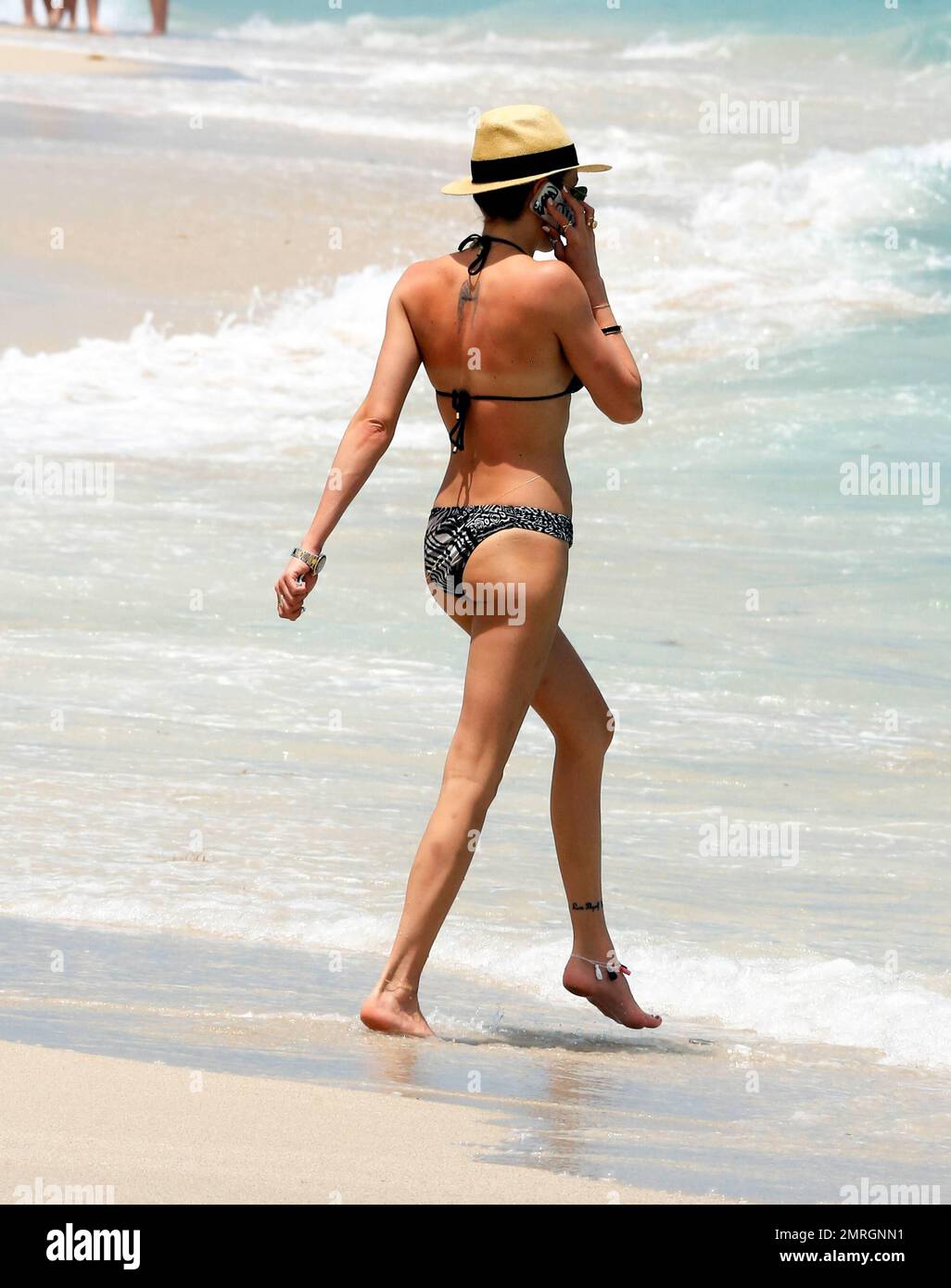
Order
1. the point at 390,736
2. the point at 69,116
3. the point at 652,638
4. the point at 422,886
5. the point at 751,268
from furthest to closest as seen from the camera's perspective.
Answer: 1. the point at 69,116
2. the point at 751,268
3. the point at 652,638
4. the point at 390,736
5. the point at 422,886

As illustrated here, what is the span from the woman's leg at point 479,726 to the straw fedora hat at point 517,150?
0.71m

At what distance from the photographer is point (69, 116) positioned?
67.9ft

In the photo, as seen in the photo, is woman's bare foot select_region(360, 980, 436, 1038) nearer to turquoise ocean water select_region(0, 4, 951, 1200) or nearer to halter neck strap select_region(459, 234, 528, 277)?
turquoise ocean water select_region(0, 4, 951, 1200)

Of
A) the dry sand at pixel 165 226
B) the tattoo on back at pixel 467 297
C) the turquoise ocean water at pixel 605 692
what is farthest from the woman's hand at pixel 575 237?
the dry sand at pixel 165 226

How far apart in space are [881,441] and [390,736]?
619 cm

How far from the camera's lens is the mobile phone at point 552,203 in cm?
401

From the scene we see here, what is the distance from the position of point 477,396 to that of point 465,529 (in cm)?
27

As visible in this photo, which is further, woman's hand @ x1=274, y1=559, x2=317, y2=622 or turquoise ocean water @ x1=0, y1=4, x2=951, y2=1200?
turquoise ocean water @ x1=0, y1=4, x2=951, y2=1200

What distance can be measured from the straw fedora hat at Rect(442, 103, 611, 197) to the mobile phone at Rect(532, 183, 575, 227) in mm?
31

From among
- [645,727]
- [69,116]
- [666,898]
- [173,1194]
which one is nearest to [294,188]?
[69,116]

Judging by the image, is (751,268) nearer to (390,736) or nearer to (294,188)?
(294,188)

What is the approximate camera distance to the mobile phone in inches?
158

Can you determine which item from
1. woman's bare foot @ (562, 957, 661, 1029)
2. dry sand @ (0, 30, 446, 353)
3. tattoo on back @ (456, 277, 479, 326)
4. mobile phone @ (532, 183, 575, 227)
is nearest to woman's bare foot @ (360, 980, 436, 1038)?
woman's bare foot @ (562, 957, 661, 1029)

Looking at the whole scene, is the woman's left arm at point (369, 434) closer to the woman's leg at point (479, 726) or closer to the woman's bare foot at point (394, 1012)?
the woman's leg at point (479, 726)
